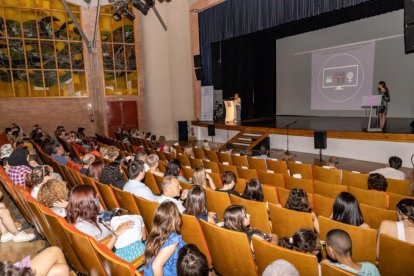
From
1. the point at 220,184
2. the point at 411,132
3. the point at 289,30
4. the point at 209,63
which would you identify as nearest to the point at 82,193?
the point at 220,184

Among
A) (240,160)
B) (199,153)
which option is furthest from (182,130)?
(240,160)

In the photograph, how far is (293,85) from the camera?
1262 centimetres

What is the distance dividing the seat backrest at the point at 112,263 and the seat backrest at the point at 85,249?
0.16ft

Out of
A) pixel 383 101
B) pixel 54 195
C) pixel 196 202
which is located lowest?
pixel 196 202

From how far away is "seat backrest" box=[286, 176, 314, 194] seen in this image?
13.6 feet

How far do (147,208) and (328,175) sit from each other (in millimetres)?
3076

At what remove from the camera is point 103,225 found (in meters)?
2.68

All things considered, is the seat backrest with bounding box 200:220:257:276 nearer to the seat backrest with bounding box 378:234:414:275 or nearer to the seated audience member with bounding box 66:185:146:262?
the seated audience member with bounding box 66:185:146:262

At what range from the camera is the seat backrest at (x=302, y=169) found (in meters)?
5.06

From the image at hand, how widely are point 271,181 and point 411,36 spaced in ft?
10.3

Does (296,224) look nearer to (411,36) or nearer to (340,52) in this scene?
(411,36)

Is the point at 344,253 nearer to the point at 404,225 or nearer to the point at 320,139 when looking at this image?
the point at 404,225

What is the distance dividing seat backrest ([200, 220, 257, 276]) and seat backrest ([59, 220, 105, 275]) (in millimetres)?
788

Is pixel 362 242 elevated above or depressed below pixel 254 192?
below
